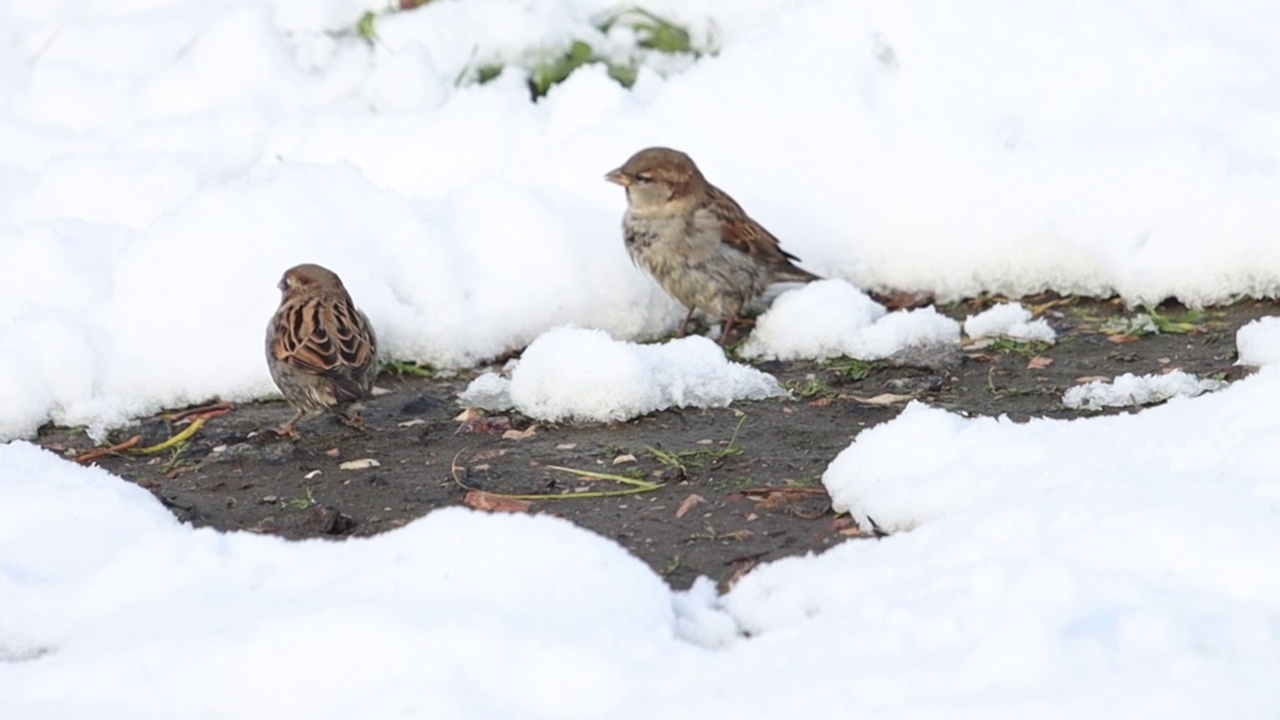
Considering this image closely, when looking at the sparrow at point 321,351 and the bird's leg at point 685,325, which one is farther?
the bird's leg at point 685,325

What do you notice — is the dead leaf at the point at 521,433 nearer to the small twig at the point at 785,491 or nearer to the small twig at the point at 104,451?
the small twig at the point at 785,491

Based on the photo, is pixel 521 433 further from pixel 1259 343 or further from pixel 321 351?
pixel 1259 343

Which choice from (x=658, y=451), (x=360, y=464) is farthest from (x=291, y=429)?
(x=658, y=451)

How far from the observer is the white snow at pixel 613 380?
5434 millimetres

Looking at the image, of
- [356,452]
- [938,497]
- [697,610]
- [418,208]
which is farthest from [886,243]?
[697,610]

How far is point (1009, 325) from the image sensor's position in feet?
19.9

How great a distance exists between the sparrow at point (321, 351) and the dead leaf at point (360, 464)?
0.46 meters

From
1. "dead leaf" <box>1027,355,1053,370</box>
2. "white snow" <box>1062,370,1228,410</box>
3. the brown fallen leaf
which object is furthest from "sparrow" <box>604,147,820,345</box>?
"white snow" <box>1062,370,1228,410</box>

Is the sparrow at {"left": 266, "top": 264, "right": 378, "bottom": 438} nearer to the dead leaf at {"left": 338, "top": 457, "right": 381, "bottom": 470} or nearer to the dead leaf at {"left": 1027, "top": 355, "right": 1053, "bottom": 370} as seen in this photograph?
the dead leaf at {"left": 338, "top": 457, "right": 381, "bottom": 470}

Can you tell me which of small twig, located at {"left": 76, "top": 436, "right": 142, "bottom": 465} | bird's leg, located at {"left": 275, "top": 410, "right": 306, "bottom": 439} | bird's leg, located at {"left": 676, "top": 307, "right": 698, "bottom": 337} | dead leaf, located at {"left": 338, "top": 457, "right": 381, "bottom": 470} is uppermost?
bird's leg, located at {"left": 676, "top": 307, "right": 698, "bottom": 337}

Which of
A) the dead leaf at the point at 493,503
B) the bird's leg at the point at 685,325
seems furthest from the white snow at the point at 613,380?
→ the bird's leg at the point at 685,325

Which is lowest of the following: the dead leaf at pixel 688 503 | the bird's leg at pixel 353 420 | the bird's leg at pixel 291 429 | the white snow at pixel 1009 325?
the bird's leg at pixel 291 429

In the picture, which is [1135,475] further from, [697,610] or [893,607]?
[697,610]

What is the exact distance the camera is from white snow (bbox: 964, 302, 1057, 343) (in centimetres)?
600
